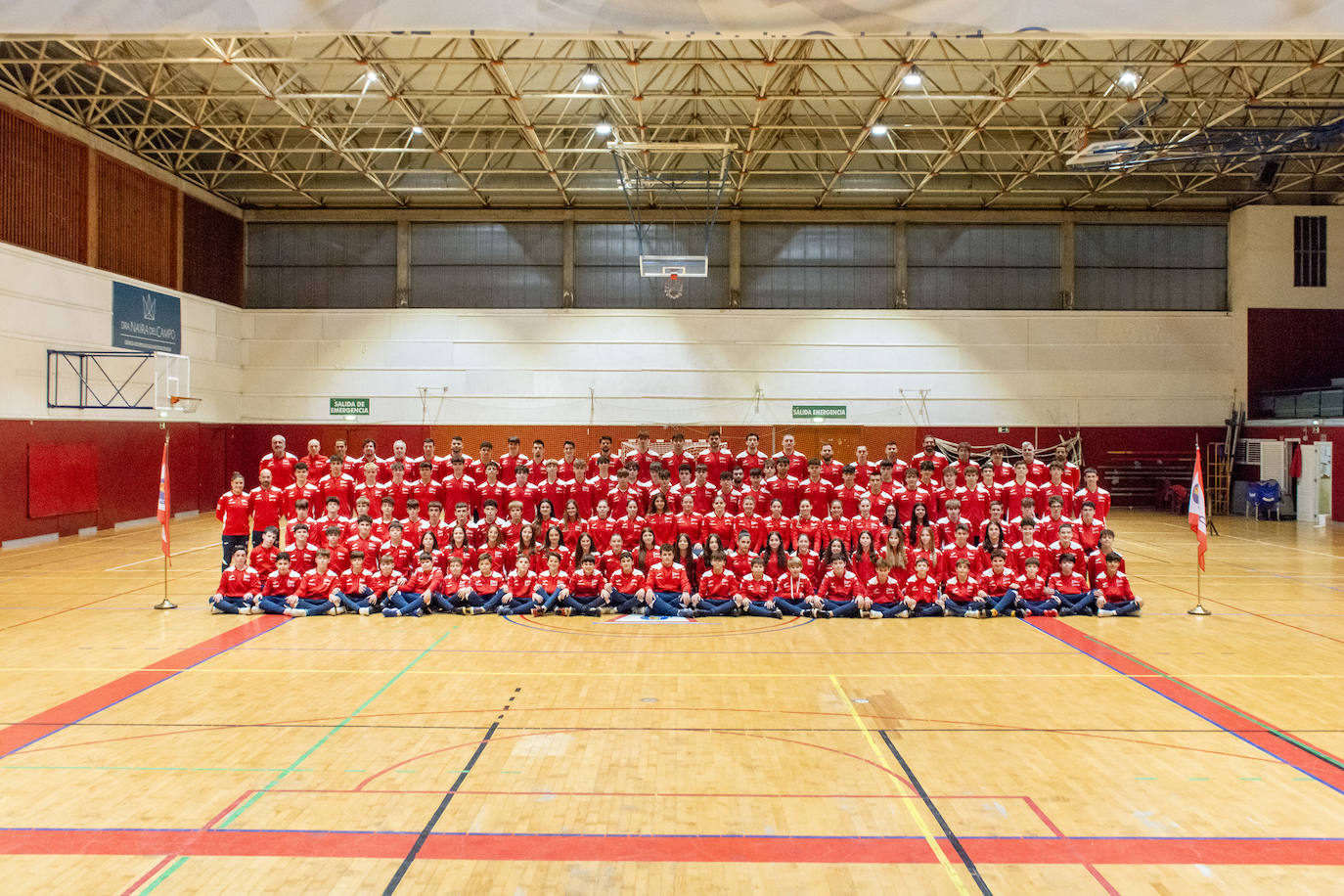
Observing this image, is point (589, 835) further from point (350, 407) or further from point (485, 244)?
point (485, 244)

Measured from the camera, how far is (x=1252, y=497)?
30.1m

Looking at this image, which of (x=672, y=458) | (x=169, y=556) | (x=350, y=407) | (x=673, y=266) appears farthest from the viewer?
(x=350, y=407)

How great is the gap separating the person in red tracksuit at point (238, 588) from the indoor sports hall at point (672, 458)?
0.21ft

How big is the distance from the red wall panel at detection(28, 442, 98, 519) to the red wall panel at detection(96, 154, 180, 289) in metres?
5.50

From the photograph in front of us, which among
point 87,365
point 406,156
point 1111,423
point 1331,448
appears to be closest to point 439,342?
point 406,156

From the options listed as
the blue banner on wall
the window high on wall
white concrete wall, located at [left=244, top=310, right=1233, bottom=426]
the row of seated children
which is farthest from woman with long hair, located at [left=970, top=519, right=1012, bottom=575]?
the window high on wall

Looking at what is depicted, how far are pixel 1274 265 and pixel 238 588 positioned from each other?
35378 mm

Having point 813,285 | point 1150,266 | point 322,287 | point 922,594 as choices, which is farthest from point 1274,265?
point 322,287

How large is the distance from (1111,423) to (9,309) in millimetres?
34267

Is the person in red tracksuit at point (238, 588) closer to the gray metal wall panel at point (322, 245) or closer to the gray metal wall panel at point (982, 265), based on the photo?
the gray metal wall panel at point (322, 245)

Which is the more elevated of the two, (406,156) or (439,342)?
(406,156)

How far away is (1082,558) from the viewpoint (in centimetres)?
1434

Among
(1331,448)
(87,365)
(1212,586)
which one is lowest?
(1212,586)

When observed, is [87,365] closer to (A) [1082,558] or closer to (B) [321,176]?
(B) [321,176]
